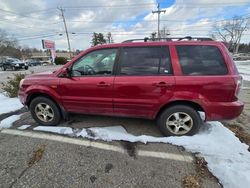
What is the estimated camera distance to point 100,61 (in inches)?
144

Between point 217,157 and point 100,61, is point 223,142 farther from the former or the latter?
point 100,61

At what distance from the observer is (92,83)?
3.60m

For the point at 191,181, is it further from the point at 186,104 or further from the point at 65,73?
the point at 65,73

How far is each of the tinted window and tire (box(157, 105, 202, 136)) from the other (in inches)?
28.7

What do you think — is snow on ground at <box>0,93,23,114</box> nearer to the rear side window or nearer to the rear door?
the rear door

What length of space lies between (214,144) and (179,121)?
2.29ft

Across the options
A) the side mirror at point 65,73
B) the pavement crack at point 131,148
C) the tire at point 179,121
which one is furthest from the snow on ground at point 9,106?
the tire at point 179,121

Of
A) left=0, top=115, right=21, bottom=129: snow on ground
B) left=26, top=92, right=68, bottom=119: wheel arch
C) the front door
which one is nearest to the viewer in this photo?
the front door

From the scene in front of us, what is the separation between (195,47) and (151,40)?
0.81 metres

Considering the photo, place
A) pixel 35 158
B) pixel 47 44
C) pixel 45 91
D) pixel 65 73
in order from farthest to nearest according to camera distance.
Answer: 1. pixel 47 44
2. pixel 45 91
3. pixel 65 73
4. pixel 35 158

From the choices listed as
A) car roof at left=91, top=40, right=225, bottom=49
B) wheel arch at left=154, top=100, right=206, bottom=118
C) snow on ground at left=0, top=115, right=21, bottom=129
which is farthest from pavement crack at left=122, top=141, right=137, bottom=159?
snow on ground at left=0, top=115, right=21, bottom=129

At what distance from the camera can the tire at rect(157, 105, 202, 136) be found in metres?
3.40

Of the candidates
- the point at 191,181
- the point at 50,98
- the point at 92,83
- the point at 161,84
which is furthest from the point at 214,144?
the point at 50,98

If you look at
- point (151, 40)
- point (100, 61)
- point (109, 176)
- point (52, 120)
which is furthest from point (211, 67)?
point (52, 120)
